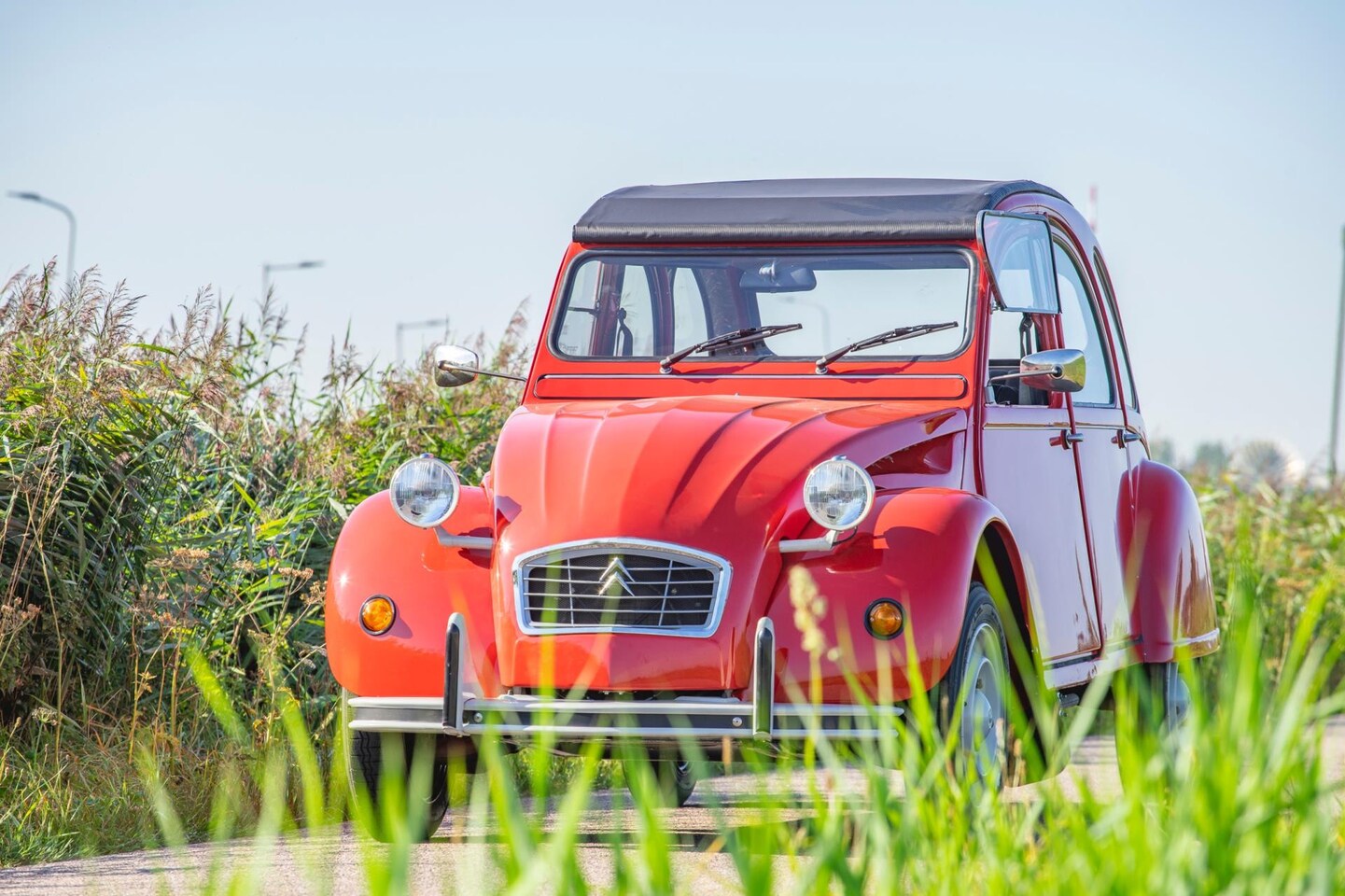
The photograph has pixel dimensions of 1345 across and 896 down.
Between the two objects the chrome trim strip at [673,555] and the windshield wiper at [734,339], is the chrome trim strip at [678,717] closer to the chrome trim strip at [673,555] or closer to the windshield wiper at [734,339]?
the chrome trim strip at [673,555]

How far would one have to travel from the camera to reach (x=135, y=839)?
19.9ft

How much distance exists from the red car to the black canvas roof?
1 cm

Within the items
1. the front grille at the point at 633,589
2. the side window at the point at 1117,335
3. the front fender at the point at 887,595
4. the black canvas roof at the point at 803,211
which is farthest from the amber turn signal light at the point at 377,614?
the side window at the point at 1117,335

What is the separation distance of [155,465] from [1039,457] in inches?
135

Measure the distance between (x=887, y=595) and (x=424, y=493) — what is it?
1.51 meters

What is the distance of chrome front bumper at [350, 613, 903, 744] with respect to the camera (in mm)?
5066

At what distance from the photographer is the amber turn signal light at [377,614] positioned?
5547 mm

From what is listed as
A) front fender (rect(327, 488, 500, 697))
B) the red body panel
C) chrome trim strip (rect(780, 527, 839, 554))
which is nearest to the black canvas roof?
the red body panel

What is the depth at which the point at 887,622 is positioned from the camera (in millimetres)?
5199

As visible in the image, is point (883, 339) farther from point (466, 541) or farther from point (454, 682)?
point (454, 682)

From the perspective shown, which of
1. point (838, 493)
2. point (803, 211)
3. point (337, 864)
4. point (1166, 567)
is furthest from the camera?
point (1166, 567)

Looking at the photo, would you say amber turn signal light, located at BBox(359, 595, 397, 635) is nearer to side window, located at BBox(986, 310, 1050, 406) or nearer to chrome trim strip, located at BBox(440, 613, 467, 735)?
chrome trim strip, located at BBox(440, 613, 467, 735)

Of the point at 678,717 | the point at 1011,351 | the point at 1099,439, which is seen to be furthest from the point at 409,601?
the point at 1099,439

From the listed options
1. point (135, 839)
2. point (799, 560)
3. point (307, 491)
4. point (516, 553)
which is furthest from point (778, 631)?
point (307, 491)
